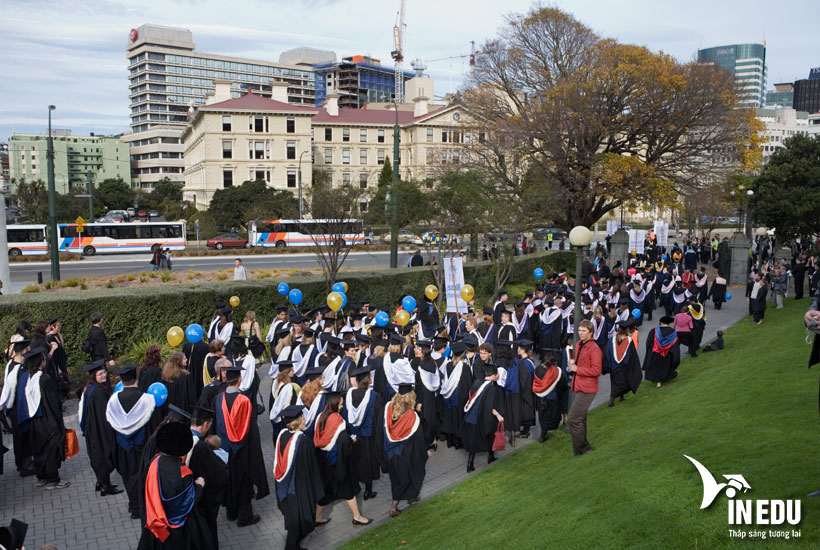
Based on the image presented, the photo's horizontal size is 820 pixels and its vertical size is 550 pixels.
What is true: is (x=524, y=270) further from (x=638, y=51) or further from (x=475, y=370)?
(x=475, y=370)

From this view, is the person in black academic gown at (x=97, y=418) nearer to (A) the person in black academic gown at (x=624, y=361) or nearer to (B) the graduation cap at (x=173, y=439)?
(B) the graduation cap at (x=173, y=439)

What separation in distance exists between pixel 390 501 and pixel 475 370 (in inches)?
86.0

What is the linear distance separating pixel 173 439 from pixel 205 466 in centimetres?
76

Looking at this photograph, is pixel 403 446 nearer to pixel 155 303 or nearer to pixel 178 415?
pixel 178 415

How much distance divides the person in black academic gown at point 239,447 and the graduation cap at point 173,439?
2000 millimetres

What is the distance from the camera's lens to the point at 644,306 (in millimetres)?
20031

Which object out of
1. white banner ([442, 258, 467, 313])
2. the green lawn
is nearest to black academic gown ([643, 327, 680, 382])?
the green lawn

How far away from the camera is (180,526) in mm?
5113

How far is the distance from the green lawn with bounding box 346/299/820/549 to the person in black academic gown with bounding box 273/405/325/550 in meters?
0.75

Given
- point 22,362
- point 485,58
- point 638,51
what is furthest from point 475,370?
point 485,58

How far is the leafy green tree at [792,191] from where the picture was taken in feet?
76.6

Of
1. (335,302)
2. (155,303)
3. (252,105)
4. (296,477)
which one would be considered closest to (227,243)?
(252,105)

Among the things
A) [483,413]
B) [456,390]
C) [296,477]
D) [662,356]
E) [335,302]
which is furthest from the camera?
[335,302]

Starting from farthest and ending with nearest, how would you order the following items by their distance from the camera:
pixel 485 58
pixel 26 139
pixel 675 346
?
1. pixel 26 139
2. pixel 485 58
3. pixel 675 346
